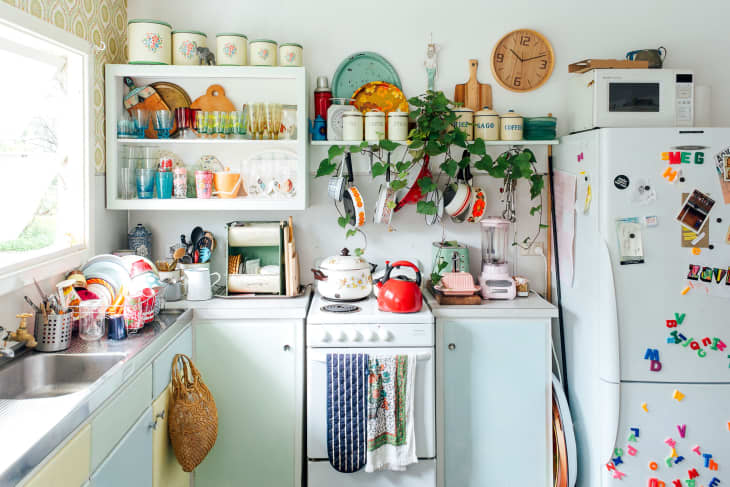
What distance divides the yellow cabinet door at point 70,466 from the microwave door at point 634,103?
2340 millimetres

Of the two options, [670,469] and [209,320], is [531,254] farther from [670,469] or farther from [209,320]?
[209,320]

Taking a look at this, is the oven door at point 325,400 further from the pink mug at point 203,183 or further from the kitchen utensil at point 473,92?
the kitchen utensil at point 473,92

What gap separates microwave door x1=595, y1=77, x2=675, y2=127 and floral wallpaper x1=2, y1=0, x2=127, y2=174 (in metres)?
2.22

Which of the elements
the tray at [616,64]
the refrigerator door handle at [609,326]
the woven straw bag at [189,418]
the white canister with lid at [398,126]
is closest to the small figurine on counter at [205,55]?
the white canister with lid at [398,126]

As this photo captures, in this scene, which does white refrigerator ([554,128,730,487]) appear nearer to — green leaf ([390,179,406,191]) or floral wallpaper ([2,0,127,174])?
green leaf ([390,179,406,191])

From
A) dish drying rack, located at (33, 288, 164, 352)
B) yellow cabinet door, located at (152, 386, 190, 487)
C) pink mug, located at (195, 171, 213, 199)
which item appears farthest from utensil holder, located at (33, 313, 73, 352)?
pink mug, located at (195, 171, 213, 199)

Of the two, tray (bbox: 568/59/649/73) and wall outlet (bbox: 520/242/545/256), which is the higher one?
tray (bbox: 568/59/649/73)

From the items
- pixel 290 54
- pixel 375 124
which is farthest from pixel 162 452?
pixel 290 54

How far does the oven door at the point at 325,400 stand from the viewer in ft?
8.30

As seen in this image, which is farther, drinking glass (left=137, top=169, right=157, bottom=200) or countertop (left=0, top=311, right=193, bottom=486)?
drinking glass (left=137, top=169, right=157, bottom=200)

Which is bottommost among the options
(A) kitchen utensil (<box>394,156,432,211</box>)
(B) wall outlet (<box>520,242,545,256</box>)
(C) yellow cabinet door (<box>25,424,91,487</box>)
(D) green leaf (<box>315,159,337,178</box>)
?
(C) yellow cabinet door (<box>25,424,91,487</box>)

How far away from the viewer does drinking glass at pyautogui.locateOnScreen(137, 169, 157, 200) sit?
277cm

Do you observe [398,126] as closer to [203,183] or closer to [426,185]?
[426,185]

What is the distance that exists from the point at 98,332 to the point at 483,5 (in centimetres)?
236
